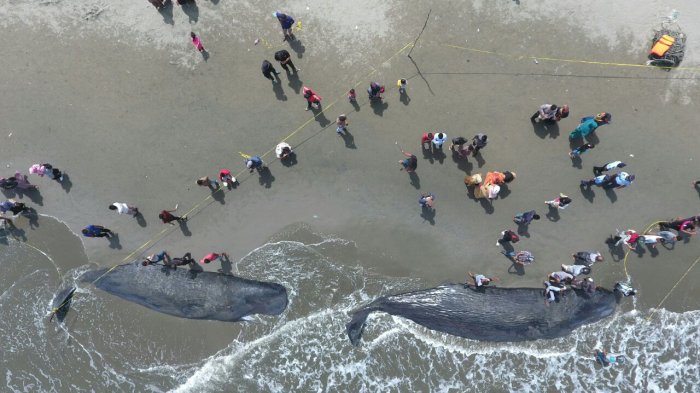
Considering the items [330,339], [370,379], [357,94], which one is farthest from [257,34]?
[370,379]

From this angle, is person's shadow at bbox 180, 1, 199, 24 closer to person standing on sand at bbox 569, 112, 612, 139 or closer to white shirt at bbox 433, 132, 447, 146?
white shirt at bbox 433, 132, 447, 146

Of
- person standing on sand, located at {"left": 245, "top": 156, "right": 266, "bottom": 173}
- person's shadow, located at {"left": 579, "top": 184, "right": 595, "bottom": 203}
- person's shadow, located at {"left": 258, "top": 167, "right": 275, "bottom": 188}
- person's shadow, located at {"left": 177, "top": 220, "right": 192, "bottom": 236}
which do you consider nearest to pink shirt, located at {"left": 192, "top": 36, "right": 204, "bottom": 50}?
person standing on sand, located at {"left": 245, "top": 156, "right": 266, "bottom": 173}

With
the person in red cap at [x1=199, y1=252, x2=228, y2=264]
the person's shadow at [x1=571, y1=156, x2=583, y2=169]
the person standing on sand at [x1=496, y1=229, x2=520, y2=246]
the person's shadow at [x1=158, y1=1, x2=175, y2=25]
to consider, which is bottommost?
the person standing on sand at [x1=496, y1=229, x2=520, y2=246]

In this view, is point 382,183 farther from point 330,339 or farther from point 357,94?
A: point 330,339

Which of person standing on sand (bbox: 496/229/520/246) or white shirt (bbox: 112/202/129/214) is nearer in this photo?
person standing on sand (bbox: 496/229/520/246)

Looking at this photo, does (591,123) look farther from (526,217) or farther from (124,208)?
(124,208)

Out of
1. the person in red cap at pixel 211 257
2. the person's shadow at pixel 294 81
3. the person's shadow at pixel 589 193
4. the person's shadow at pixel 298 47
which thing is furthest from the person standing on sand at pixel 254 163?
the person's shadow at pixel 589 193
